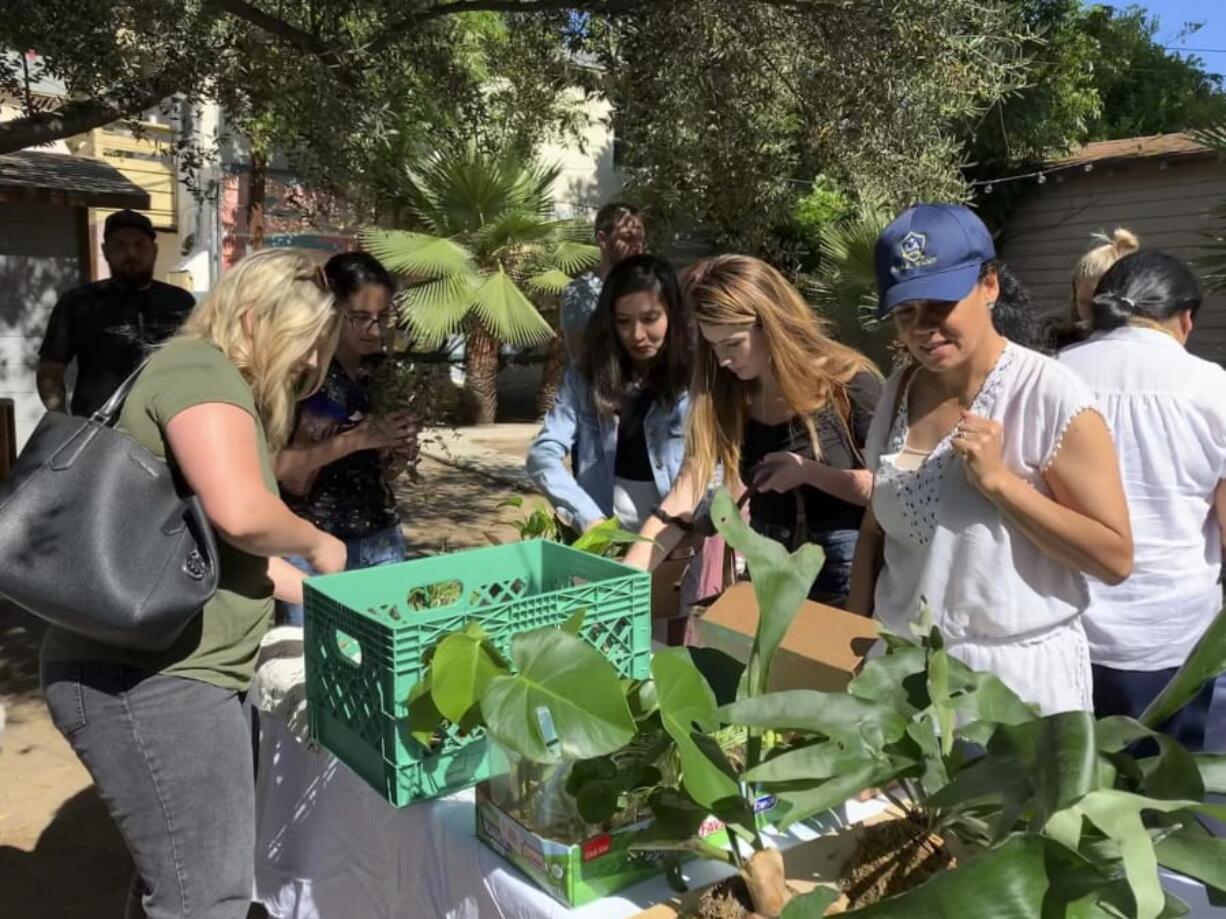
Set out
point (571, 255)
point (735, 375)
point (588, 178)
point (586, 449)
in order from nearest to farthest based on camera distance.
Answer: point (735, 375), point (586, 449), point (571, 255), point (588, 178)

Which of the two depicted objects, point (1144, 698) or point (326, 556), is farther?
point (1144, 698)

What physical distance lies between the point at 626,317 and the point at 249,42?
3.34 metres

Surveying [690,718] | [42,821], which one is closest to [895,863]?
[690,718]

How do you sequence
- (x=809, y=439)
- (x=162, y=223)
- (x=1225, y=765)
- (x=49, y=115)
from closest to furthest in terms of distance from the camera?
(x=1225, y=765)
(x=809, y=439)
(x=49, y=115)
(x=162, y=223)

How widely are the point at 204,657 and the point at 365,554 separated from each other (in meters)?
1.11

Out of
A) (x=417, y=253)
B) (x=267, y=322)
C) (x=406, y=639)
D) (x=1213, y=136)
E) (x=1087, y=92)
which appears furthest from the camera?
(x=1087, y=92)

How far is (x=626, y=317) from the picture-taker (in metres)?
2.96

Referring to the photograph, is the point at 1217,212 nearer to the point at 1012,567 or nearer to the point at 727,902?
the point at 1012,567

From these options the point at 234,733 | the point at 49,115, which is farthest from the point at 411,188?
the point at 234,733

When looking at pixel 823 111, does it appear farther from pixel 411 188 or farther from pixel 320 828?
pixel 411 188

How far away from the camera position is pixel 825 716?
40.7 inches

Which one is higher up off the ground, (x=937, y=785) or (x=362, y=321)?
(x=362, y=321)

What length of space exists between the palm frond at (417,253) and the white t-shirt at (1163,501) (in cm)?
744

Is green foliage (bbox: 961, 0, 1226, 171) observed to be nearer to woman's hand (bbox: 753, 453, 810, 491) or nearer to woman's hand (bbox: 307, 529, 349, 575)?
woman's hand (bbox: 753, 453, 810, 491)
